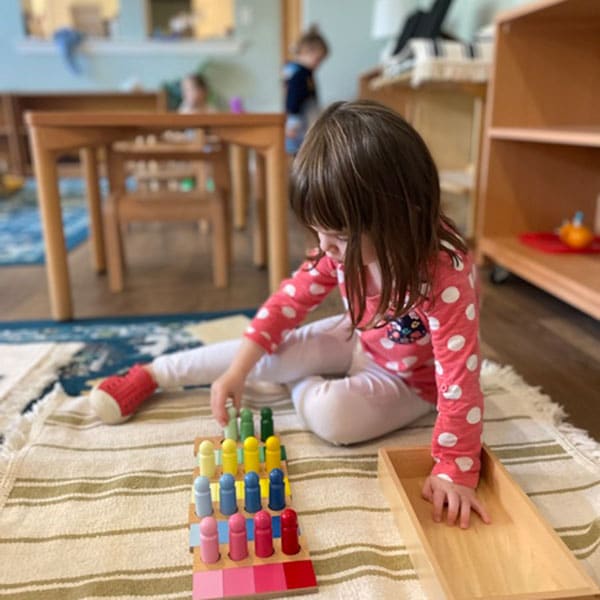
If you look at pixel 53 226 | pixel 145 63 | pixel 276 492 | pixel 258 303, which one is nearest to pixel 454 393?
pixel 276 492

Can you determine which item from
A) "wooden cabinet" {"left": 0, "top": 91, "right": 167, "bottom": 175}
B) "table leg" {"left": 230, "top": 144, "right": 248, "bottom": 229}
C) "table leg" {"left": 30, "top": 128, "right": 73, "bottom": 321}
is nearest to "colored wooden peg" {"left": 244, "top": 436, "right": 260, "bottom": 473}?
"table leg" {"left": 30, "top": 128, "right": 73, "bottom": 321}

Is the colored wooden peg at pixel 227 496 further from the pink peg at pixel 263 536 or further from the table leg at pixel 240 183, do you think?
the table leg at pixel 240 183

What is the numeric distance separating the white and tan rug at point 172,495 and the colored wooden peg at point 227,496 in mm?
53

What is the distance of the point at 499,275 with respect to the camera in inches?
67.1

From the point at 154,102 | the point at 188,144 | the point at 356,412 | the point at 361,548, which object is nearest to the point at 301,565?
the point at 361,548

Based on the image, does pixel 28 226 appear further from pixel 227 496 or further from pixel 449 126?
pixel 227 496

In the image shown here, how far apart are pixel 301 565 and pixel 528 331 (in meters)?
0.89

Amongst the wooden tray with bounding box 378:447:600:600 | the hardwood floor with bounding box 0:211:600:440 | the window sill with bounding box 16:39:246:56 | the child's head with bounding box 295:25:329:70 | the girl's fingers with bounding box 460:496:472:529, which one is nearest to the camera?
the wooden tray with bounding box 378:447:600:600

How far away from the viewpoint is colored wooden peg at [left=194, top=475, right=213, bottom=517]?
701 millimetres

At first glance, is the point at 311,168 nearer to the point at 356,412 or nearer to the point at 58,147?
the point at 356,412

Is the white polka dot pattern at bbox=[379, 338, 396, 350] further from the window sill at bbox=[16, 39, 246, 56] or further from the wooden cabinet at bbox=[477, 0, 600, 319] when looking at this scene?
the window sill at bbox=[16, 39, 246, 56]

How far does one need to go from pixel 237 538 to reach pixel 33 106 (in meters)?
4.47

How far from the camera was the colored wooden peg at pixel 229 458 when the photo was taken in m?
0.78

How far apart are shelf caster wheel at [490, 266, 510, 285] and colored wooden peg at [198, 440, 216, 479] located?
1159 millimetres
